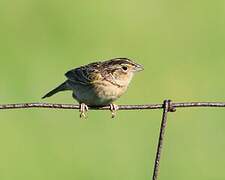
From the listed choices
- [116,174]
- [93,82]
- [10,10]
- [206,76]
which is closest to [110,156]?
[116,174]

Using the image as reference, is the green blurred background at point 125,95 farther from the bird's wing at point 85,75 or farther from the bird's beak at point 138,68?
the bird's beak at point 138,68

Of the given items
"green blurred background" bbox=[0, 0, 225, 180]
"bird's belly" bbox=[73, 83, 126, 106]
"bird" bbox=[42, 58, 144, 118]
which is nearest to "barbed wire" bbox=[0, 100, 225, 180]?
"bird" bbox=[42, 58, 144, 118]

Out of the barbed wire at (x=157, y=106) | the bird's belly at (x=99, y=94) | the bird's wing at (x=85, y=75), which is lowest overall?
the barbed wire at (x=157, y=106)

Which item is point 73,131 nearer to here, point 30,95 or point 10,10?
point 30,95

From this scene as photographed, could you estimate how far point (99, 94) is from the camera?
27.7 ft

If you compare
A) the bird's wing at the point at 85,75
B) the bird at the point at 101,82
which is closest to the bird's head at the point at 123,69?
the bird at the point at 101,82

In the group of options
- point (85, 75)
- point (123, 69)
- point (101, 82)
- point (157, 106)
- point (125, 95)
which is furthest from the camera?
point (125, 95)

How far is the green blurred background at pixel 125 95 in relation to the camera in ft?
36.2

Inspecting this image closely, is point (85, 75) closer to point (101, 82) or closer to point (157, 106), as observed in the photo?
Answer: point (101, 82)

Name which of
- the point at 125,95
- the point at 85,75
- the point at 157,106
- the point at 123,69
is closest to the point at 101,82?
the point at 85,75

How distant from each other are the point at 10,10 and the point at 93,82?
8.44 metres

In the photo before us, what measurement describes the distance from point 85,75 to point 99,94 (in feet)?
1.17

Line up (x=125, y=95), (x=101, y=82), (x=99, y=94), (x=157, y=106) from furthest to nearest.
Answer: (x=125, y=95)
(x=101, y=82)
(x=99, y=94)
(x=157, y=106)

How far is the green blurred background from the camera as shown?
11031mm
